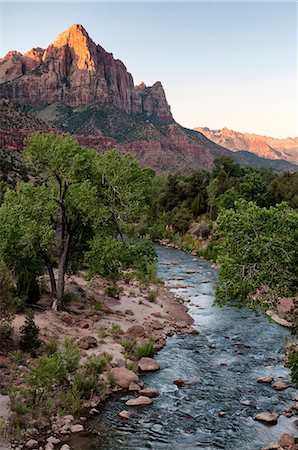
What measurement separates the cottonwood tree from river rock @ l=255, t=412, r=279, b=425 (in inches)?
467

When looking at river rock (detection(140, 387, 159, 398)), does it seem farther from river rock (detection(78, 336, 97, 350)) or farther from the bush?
the bush

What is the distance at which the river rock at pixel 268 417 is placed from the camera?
657 inches

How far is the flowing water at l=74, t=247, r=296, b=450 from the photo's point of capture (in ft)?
50.5

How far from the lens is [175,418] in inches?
665

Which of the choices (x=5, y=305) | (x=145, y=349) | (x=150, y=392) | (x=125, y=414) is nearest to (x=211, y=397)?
(x=150, y=392)

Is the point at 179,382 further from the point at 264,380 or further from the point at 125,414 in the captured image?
the point at 125,414

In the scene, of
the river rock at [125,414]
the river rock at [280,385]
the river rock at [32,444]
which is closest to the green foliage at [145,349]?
the river rock at [125,414]

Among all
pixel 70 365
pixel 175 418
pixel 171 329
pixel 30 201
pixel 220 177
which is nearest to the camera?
pixel 175 418

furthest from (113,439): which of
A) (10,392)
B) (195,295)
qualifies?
(195,295)

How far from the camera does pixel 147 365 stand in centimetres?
2133

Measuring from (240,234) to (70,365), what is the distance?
350 inches

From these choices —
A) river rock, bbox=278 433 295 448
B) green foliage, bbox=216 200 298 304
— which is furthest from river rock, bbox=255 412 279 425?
green foliage, bbox=216 200 298 304

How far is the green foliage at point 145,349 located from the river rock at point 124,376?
238 cm

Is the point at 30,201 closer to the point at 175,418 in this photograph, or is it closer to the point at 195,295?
the point at 175,418
